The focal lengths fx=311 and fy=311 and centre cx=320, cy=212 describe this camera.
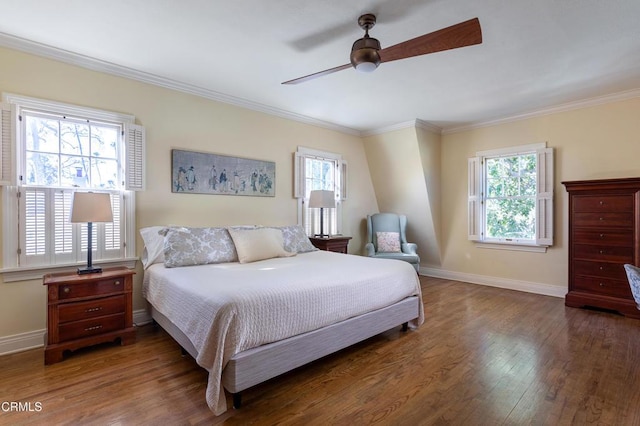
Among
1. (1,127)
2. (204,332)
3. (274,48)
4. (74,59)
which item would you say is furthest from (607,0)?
(1,127)

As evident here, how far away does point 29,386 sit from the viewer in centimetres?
208

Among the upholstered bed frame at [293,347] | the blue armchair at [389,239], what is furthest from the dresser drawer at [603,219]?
the upholstered bed frame at [293,347]

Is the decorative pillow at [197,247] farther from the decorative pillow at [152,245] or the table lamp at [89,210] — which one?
the table lamp at [89,210]

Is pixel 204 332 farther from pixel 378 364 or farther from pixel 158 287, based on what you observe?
pixel 378 364

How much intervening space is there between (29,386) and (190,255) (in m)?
1.34

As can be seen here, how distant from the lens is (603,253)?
3590 millimetres

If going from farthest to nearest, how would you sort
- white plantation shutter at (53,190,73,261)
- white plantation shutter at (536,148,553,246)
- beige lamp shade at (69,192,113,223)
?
white plantation shutter at (536,148,553,246), white plantation shutter at (53,190,73,261), beige lamp shade at (69,192,113,223)

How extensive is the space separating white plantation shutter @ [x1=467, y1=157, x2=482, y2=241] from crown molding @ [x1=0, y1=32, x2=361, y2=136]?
280 centimetres

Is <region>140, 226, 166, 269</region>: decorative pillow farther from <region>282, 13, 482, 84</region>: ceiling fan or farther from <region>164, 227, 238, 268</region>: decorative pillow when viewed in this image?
<region>282, 13, 482, 84</region>: ceiling fan

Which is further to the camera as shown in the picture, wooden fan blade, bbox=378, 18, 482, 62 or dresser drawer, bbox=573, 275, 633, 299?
dresser drawer, bbox=573, 275, 633, 299

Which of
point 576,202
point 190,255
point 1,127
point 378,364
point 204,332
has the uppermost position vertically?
point 1,127

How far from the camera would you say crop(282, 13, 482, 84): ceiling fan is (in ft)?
6.15

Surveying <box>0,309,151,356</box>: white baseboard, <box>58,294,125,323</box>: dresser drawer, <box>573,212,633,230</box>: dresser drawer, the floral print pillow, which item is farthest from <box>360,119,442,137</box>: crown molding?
<box>0,309,151,356</box>: white baseboard

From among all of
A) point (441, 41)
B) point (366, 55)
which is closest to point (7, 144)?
point (366, 55)
